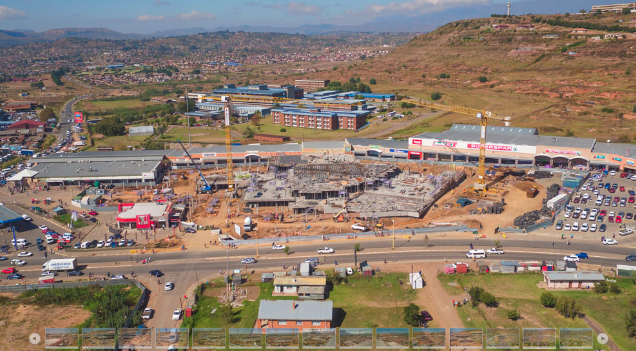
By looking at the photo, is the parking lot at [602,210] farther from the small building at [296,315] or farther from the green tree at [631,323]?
the small building at [296,315]

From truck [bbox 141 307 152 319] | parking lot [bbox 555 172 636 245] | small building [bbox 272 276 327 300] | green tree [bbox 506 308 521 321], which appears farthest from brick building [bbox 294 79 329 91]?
green tree [bbox 506 308 521 321]

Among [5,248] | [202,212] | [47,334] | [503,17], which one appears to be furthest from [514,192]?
[503,17]

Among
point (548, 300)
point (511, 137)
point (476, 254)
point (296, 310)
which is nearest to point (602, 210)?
point (476, 254)

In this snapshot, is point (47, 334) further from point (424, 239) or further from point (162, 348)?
point (424, 239)

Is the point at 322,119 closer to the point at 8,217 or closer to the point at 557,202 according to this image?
the point at 557,202

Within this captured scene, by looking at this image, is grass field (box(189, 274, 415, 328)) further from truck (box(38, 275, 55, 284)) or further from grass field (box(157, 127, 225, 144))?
grass field (box(157, 127, 225, 144))
